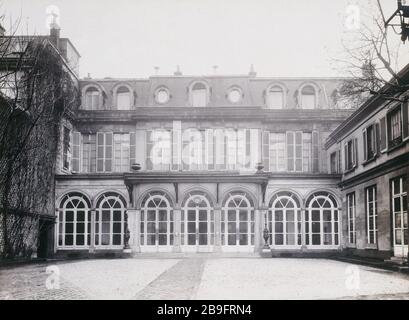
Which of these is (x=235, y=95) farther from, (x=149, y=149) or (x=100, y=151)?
(x=100, y=151)

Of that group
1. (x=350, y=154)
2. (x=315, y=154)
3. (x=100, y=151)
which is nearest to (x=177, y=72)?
(x=100, y=151)

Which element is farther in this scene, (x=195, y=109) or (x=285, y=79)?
(x=285, y=79)

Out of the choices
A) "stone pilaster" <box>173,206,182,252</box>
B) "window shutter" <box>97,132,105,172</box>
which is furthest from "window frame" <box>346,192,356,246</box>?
"window shutter" <box>97,132,105,172</box>

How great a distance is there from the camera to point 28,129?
1730 centimetres

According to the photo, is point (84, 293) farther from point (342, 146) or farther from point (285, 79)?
point (285, 79)

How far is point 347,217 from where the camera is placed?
25.0 meters

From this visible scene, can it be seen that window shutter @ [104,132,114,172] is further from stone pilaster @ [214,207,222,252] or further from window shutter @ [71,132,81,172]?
stone pilaster @ [214,207,222,252]

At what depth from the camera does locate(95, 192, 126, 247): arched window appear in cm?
2602

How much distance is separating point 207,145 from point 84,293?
16.5m

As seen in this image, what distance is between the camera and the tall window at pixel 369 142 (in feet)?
69.1

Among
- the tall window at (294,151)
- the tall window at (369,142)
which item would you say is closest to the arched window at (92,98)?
the tall window at (294,151)

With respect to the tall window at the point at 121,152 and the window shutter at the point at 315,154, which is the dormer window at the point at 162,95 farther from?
the window shutter at the point at 315,154
